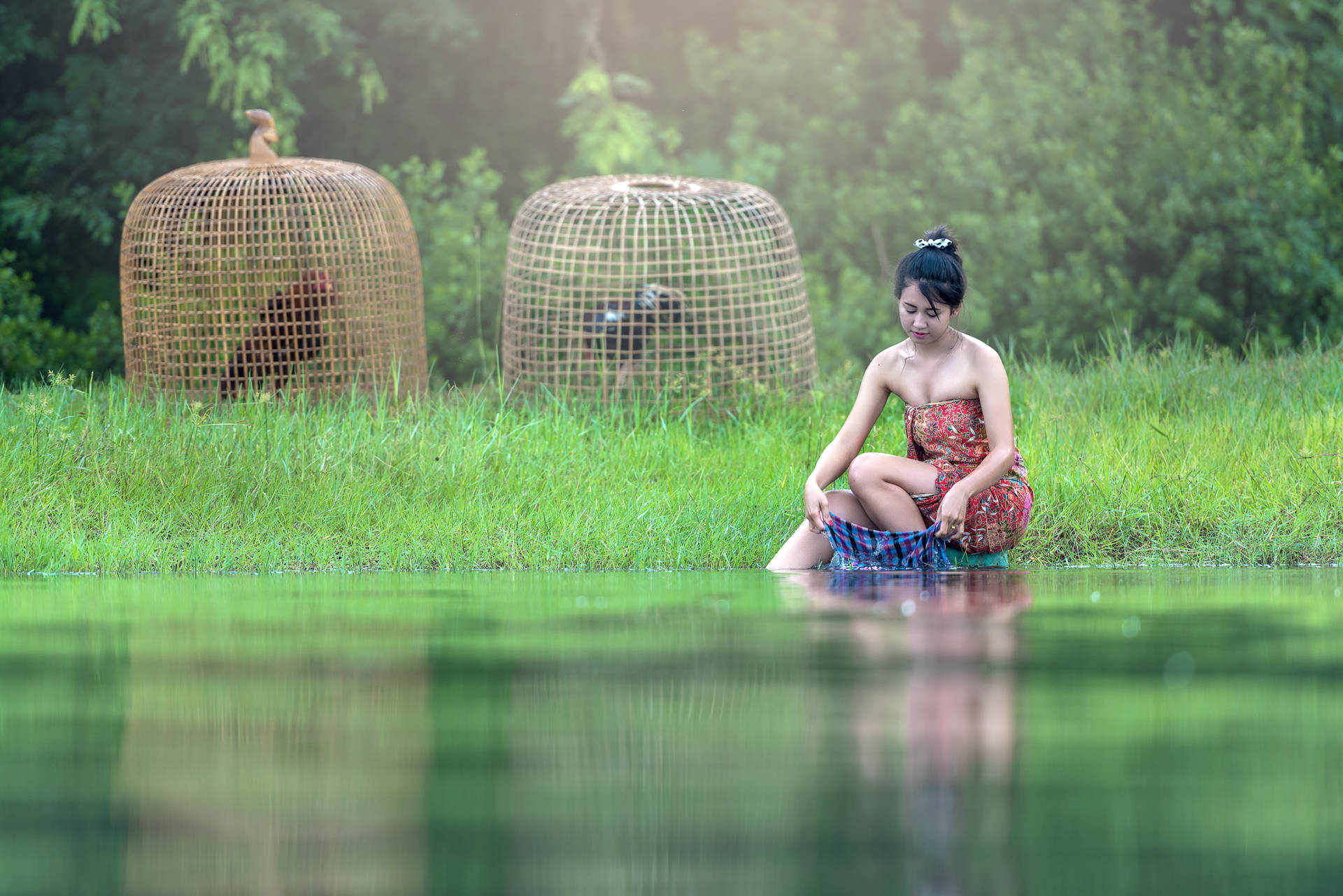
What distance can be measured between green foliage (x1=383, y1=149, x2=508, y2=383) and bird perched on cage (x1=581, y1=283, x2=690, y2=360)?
6.08 ft

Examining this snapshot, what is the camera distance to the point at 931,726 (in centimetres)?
300

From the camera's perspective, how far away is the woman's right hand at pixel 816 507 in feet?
17.2

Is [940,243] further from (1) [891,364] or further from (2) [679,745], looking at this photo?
(2) [679,745]

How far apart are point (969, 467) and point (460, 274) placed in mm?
5477

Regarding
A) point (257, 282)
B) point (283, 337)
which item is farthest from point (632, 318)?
point (257, 282)

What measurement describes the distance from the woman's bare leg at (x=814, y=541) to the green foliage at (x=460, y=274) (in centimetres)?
444

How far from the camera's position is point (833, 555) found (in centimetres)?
556

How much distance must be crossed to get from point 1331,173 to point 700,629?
7927 millimetres

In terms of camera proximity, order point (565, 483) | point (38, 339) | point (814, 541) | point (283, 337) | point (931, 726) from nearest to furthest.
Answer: point (931, 726) → point (814, 541) → point (565, 483) → point (283, 337) → point (38, 339)

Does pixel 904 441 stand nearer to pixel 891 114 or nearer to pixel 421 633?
pixel 421 633

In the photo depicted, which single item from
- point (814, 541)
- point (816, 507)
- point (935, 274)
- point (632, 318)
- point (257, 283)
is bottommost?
point (814, 541)

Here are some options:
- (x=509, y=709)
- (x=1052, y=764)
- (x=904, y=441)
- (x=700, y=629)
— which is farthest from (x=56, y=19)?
(x=1052, y=764)

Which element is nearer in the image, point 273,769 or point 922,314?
point 273,769

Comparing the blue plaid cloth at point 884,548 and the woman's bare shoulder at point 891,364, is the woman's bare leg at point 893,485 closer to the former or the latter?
the blue plaid cloth at point 884,548
